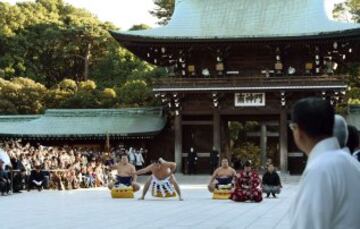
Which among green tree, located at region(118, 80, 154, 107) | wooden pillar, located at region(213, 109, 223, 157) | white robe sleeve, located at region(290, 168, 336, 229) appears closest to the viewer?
white robe sleeve, located at region(290, 168, 336, 229)

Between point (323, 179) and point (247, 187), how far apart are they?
47.3 feet

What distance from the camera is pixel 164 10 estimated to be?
2194 inches

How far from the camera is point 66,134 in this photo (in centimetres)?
3378

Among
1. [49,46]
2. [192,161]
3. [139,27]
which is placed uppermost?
[139,27]

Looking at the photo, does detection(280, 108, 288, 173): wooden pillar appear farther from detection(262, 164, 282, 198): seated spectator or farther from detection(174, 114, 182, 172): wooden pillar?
detection(262, 164, 282, 198): seated spectator

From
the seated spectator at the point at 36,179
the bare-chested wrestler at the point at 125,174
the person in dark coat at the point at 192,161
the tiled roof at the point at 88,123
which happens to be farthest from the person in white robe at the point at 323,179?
the tiled roof at the point at 88,123

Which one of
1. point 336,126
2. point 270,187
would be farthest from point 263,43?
point 336,126

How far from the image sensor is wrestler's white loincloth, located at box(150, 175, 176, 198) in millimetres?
17828


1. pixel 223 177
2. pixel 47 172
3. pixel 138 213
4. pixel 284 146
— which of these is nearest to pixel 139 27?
pixel 284 146

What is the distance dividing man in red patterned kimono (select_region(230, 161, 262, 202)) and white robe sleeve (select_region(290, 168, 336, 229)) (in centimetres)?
1412

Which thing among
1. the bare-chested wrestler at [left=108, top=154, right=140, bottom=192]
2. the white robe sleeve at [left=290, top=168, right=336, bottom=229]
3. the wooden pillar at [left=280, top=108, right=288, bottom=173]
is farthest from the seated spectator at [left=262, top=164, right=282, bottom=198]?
the white robe sleeve at [left=290, top=168, right=336, bottom=229]

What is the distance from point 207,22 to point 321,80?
7122 mm

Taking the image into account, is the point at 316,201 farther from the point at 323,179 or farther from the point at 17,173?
the point at 17,173

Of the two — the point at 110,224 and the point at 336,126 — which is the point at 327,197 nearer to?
the point at 336,126
